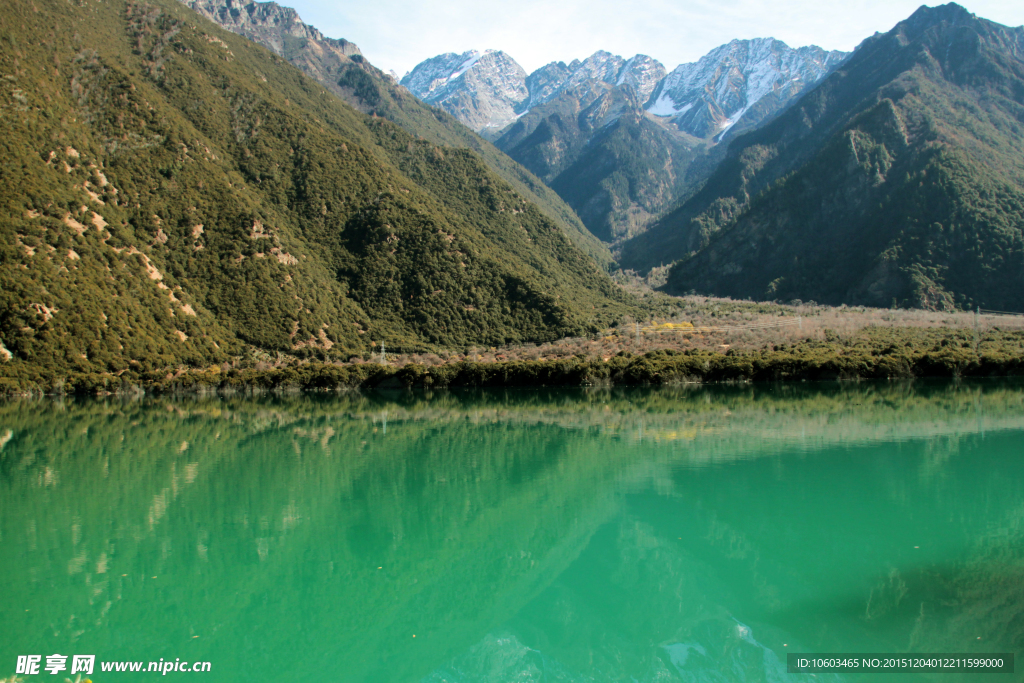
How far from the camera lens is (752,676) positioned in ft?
26.6

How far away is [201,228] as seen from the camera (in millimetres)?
62688

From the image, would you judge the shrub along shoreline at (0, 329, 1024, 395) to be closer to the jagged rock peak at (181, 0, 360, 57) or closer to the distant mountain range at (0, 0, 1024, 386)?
the distant mountain range at (0, 0, 1024, 386)

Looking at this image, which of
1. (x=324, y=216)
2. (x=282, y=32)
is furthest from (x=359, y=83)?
(x=324, y=216)

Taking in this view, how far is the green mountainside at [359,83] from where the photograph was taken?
135125 mm

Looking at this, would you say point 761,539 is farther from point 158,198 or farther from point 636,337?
point 158,198

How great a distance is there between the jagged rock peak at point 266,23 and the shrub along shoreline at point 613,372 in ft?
372

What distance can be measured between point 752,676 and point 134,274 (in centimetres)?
5680

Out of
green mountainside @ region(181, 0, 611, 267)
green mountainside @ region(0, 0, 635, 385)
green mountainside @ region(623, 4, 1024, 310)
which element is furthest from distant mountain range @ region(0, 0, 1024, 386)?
green mountainside @ region(181, 0, 611, 267)

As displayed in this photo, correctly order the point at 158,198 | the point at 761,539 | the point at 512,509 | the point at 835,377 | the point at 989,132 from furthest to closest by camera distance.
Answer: the point at 989,132 < the point at 158,198 < the point at 835,377 < the point at 512,509 < the point at 761,539

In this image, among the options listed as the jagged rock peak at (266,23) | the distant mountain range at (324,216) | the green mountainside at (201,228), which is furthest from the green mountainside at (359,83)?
the green mountainside at (201,228)

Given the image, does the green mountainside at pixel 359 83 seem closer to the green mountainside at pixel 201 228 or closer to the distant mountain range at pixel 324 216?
the distant mountain range at pixel 324 216

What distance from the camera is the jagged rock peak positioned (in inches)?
5615

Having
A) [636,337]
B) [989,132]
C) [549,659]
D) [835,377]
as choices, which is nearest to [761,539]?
[549,659]

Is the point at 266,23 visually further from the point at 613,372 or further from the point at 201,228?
the point at 613,372
